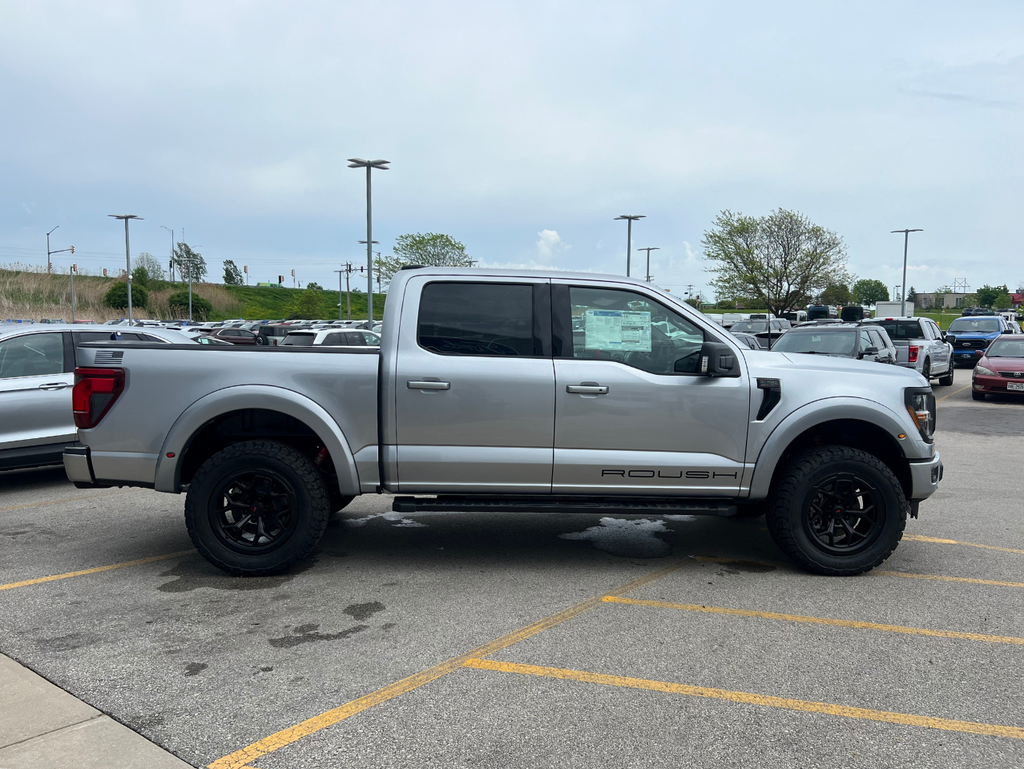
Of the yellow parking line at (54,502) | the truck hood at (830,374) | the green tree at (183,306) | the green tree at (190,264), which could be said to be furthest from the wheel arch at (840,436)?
the green tree at (190,264)

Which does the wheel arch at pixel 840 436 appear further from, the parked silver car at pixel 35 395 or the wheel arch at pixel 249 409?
the parked silver car at pixel 35 395

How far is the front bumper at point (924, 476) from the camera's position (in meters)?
5.41

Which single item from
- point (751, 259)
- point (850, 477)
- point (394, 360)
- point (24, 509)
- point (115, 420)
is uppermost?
point (751, 259)

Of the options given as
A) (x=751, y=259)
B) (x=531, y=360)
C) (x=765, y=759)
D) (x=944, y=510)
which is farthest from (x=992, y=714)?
(x=751, y=259)

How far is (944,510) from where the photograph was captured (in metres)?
7.38

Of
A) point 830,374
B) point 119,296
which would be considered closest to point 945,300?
point 119,296

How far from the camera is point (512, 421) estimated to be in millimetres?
5207

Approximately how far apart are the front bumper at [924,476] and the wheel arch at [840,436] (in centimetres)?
4

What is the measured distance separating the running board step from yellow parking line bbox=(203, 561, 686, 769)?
1.89ft

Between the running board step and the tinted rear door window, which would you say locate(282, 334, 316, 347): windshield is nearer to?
the tinted rear door window

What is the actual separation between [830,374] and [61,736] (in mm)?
4800

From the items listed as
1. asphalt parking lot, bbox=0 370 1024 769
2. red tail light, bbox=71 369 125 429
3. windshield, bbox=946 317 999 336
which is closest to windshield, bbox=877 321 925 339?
windshield, bbox=946 317 999 336

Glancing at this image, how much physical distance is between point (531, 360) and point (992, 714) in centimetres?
310

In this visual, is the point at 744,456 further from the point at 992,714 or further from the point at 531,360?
the point at 992,714
